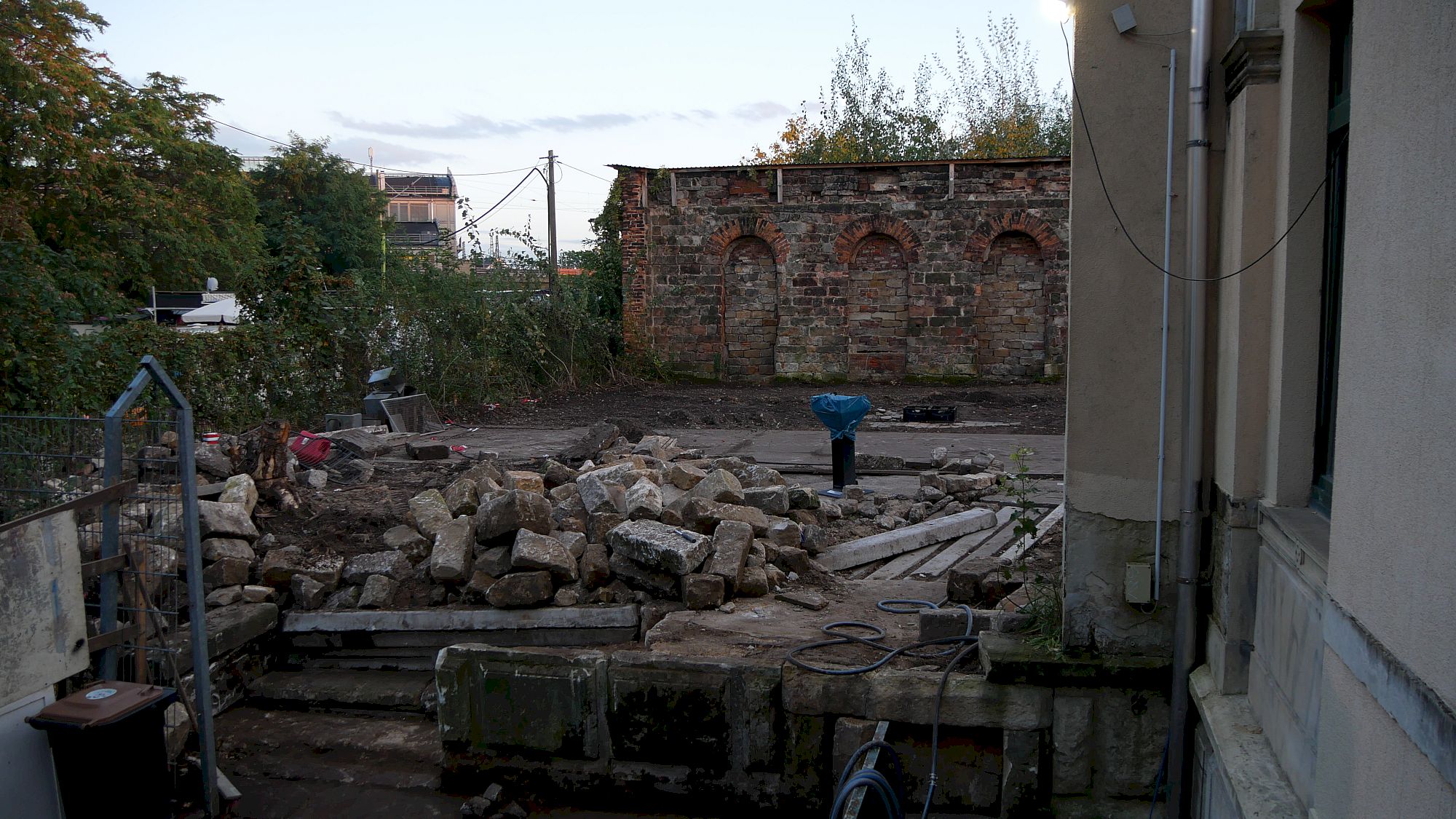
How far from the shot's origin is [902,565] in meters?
6.96

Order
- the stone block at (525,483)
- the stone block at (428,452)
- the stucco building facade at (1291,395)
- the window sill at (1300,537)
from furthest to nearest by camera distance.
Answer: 1. the stone block at (428,452)
2. the stone block at (525,483)
3. the window sill at (1300,537)
4. the stucco building facade at (1291,395)

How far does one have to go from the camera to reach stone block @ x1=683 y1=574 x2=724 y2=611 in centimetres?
570

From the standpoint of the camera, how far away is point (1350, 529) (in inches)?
90.4

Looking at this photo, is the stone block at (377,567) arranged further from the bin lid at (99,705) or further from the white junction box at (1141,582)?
the white junction box at (1141,582)

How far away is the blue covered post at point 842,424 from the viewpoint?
29.3ft

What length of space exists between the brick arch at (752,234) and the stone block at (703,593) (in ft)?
49.1

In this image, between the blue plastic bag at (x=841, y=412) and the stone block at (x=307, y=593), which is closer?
the stone block at (x=307, y=593)

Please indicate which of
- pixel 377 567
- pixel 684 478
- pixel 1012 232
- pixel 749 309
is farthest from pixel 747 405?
pixel 377 567

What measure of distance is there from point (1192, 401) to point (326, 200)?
35.4 meters

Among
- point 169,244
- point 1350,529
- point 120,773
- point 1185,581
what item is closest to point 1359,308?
point 1350,529

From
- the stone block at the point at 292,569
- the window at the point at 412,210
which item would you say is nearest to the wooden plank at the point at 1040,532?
the stone block at the point at 292,569

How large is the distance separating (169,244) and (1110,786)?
23.4 metres

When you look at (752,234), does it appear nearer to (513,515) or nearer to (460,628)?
(513,515)

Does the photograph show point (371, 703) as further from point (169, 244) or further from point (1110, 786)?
point (169, 244)
